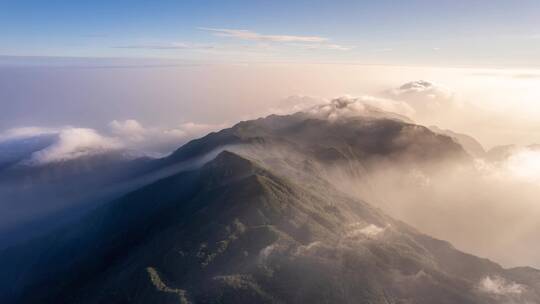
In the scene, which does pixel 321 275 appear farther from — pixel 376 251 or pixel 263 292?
pixel 376 251

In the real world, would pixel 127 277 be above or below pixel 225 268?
below

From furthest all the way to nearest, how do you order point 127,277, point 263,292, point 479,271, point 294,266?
point 479,271
point 127,277
point 294,266
point 263,292

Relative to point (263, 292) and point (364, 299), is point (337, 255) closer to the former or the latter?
point (364, 299)

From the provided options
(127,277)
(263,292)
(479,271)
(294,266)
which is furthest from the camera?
(479,271)

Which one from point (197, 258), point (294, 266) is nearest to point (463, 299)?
point (294, 266)

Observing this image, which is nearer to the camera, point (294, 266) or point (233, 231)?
point (294, 266)

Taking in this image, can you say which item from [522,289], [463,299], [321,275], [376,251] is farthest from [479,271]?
[321,275]

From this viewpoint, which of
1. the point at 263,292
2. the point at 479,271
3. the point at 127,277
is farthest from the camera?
the point at 479,271

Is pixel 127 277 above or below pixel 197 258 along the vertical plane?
below

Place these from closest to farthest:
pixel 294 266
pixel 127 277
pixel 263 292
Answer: pixel 263 292 → pixel 294 266 → pixel 127 277
